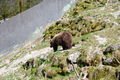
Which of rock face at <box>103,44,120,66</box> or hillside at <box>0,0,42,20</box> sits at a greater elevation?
rock face at <box>103,44,120,66</box>

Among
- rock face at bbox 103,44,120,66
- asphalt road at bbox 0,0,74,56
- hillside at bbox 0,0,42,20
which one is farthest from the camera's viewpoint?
hillside at bbox 0,0,42,20

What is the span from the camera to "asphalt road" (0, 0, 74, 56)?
2736 cm

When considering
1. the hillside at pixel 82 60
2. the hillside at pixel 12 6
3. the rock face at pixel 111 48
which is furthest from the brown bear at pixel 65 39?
the hillside at pixel 12 6

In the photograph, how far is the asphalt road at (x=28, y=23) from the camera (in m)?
27.4

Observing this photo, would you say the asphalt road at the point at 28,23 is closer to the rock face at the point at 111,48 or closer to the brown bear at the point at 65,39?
the brown bear at the point at 65,39

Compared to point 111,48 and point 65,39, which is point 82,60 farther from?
point 65,39

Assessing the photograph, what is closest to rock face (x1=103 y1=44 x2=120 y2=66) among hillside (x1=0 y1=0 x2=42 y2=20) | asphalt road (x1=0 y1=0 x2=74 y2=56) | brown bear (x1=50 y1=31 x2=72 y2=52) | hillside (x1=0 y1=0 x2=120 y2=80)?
hillside (x1=0 y1=0 x2=120 y2=80)

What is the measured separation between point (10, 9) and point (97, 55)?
33.0 m

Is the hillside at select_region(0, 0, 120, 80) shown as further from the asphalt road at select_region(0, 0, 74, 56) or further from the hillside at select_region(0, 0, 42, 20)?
the hillside at select_region(0, 0, 42, 20)

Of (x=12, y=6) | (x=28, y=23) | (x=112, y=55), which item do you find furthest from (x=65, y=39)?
(x=12, y=6)

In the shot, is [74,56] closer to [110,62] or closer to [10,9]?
[110,62]

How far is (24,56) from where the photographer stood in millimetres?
20125

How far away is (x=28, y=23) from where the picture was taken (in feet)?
98.2

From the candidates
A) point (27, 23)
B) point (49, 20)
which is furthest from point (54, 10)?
point (27, 23)
